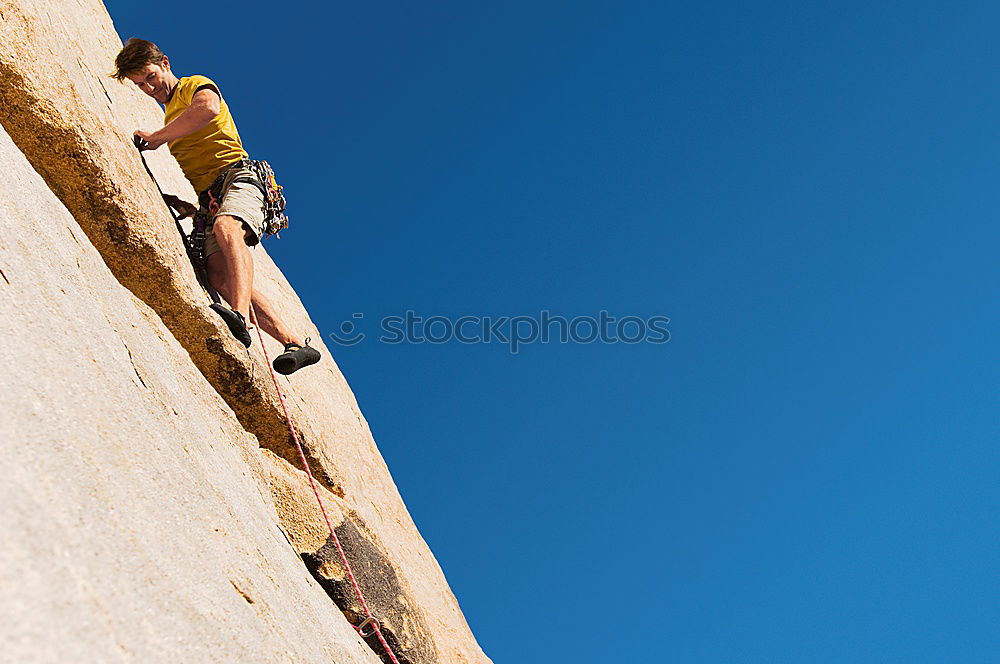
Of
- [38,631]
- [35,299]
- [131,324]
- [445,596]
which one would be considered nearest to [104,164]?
[131,324]

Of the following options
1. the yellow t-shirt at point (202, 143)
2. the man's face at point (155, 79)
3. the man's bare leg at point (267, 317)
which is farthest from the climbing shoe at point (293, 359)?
the man's face at point (155, 79)

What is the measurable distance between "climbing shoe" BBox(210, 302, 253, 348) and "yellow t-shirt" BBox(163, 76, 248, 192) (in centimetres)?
165

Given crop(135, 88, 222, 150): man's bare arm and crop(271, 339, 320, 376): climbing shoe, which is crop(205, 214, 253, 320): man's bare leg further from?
crop(135, 88, 222, 150): man's bare arm

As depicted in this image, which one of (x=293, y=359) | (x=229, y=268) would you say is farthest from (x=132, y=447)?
(x=229, y=268)

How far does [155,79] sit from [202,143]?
2.33 feet

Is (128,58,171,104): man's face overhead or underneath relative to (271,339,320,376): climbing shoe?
overhead

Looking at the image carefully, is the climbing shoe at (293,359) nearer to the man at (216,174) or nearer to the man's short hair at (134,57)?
the man at (216,174)

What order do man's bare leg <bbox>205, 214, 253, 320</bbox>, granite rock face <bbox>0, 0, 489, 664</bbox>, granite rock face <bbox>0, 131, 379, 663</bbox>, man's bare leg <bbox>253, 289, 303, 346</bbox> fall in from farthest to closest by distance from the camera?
man's bare leg <bbox>253, 289, 303, 346</bbox> < man's bare leg <bbox>205, 214, 253, 320</bbox> < granite rock face <bbox>0, 0, 489, 664</bbox> < granite rock face <bbox>0, 131, 379, 663</bbox>

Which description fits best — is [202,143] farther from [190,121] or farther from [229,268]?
[229,268]

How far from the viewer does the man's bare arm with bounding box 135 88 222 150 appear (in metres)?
6.17

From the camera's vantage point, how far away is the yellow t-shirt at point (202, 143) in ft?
21.5

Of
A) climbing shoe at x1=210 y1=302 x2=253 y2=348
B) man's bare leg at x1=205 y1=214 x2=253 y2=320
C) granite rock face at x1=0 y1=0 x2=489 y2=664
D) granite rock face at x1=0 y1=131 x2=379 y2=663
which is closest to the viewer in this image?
granite rock face at x1=0 y1=131 x2=379 y2=663

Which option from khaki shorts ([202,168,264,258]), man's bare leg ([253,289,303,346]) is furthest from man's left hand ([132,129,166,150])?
man's bare leg ([253,289,303,346])

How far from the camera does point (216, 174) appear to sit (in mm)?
6707
